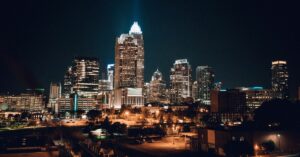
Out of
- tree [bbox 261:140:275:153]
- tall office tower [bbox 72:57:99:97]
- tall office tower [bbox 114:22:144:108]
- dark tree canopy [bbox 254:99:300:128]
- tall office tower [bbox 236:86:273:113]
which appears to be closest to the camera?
tree [bbox 261:140:275:153]

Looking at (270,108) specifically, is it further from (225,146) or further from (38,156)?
(38,156)

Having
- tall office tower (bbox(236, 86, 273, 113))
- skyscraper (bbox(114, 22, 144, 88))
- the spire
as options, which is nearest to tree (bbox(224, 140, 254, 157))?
tall office tower (bbox(236, 86, 273, 113))

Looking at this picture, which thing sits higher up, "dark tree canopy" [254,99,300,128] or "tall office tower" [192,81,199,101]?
"tall office tower" [192,81,199,101]

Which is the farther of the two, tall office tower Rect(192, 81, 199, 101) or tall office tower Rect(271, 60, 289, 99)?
tall office tower Rect(192, 81, 199, 101)

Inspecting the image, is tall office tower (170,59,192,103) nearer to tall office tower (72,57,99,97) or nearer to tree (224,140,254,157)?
tall office tower (72,57,99,97)

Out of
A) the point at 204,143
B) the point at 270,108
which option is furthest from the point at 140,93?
the point at 204,143

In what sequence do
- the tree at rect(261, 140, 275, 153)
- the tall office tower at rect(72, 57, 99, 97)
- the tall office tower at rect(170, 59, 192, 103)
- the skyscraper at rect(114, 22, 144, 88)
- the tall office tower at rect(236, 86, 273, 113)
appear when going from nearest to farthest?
the tree at rect(261, 140, 275, 153), the tall office tower at rect(236, 86, 273, 113), the skyscraper at rect(114, 22, 144, 88), the tall office tower at rect(72, 57, 99, 97), the tall office tower at rect(170, 59, 192, 103)

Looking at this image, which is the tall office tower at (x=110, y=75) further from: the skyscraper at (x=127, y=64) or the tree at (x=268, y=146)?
the tree at (x=268, y=146)
